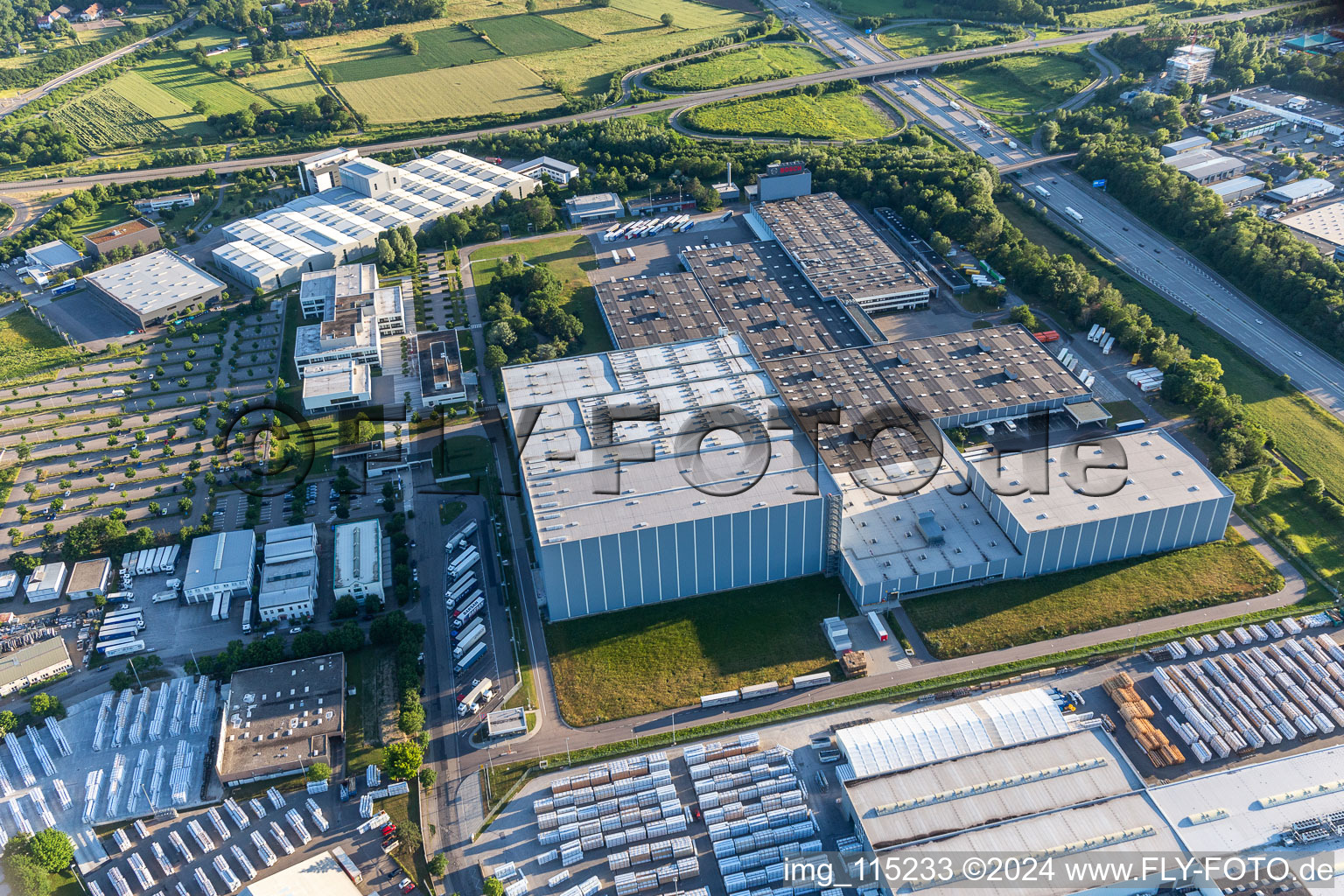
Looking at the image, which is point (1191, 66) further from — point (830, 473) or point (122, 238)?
point (122, 238)

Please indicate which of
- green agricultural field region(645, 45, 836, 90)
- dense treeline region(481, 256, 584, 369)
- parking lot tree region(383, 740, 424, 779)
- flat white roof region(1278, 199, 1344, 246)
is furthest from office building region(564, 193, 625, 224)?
flat white roof region(1278, 199, 1344, 246)

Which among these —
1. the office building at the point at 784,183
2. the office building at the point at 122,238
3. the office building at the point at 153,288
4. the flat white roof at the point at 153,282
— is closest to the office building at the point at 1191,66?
the office building at the point at 784,183

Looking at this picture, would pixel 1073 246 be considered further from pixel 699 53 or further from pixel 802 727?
pixel 699 53

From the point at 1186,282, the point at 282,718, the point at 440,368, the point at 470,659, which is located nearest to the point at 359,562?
the point at 470,659

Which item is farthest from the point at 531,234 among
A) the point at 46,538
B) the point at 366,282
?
the point at 46,538

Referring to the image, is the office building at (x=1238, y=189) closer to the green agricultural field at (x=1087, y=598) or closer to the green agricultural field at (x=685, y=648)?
the green agricultural field at (x=1087, y=598)

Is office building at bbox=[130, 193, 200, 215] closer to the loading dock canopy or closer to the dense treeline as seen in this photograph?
the dense treeline
